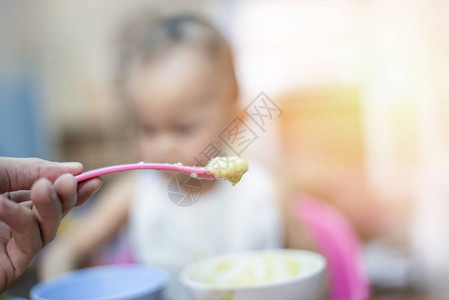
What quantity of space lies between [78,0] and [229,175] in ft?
5.60

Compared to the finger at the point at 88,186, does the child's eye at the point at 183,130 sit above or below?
above

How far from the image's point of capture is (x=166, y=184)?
2.64 feet

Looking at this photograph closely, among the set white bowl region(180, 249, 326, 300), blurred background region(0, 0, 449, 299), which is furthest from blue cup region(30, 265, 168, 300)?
blurred background region(0, 0, 449, 299)

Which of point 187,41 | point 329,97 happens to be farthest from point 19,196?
point 329,97

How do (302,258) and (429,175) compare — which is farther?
(429,175)

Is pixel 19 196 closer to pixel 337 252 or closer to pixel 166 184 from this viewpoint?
pixel 166 184

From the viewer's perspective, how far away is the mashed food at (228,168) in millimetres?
517

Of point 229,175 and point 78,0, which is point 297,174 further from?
point 229,175

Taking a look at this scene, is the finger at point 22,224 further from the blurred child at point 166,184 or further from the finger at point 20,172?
the blurred child at point 166,184

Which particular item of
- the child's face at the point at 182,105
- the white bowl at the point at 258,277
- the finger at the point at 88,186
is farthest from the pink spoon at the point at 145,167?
the child's face at the point at 182,105

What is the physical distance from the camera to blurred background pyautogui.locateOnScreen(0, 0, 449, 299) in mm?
1860

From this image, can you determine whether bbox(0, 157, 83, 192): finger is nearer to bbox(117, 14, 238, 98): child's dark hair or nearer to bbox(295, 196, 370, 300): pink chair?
bbox(117, 14, 238, 98): child's dark hair

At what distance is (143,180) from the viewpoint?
108 centimetres

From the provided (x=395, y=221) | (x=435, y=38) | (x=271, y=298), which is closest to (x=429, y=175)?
(x=395, y=221)
